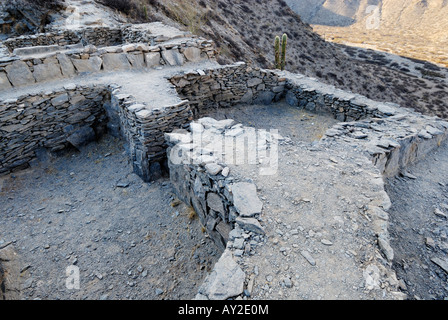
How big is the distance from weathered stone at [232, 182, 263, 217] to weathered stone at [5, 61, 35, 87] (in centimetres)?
689

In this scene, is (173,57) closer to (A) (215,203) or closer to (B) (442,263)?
(A) (215,203)

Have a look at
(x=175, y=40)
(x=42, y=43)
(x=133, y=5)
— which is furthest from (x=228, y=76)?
(x=133, y=5)

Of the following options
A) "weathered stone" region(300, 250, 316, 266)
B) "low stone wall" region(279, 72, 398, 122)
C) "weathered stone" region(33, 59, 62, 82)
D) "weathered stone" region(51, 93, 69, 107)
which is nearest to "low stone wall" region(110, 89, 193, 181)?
"weathered stone" region(51, 93, 69, 107)

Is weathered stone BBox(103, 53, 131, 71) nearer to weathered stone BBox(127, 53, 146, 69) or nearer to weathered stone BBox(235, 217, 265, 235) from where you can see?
weathered stone BBox(127, 53, 146, 69)

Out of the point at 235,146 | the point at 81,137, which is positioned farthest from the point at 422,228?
the point at 81,137

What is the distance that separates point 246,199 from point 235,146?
5.13 feet

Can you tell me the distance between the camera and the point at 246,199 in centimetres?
430

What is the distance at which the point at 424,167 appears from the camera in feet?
21.9

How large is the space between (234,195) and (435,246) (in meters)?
3.50

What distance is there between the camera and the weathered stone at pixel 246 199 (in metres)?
4.10

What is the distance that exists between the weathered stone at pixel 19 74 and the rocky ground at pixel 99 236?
7.99 ft

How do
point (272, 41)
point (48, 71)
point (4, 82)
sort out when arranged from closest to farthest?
point (4, 82), point (48, 71), point (272, 41)

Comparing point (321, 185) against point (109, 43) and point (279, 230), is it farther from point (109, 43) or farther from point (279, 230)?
point (109, 43)
